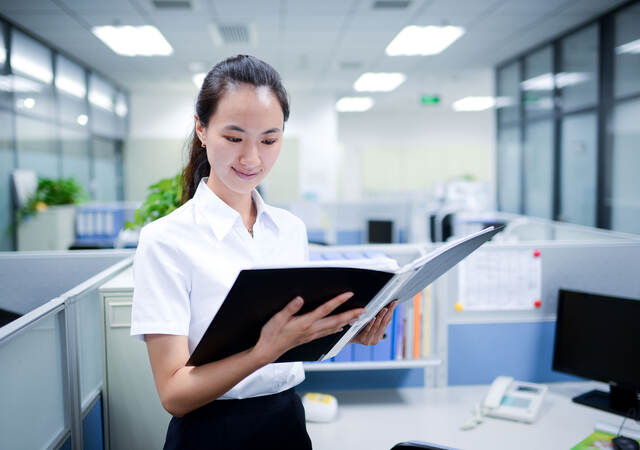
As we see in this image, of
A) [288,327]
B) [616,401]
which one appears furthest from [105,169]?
[288,327]

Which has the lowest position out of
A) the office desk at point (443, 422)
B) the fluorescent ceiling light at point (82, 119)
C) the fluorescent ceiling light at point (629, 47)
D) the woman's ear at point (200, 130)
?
the office desk at point (443, 422)

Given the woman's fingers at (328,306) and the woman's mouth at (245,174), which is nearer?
the woman's fingers at (328,306)

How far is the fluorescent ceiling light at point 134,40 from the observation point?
4.43 metres

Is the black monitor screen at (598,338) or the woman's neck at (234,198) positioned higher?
the woman's neck at (234,198)

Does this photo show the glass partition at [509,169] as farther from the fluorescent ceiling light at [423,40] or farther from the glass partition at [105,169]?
the glass partition at [105,169]

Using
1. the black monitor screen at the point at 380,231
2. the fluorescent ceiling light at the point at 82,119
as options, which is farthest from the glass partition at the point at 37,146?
the black monitor screen at the point at 380,231

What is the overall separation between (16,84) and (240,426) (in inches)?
175

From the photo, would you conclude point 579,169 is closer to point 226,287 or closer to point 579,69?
point 579,69

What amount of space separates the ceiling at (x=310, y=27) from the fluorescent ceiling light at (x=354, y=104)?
226 centimetres

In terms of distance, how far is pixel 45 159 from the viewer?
484cm

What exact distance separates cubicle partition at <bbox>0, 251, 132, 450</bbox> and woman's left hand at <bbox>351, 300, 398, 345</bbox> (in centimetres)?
61

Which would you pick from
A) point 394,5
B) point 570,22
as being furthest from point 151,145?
point 570,22

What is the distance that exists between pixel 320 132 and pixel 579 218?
4341 millimetres

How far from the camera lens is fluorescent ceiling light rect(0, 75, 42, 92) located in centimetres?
404
